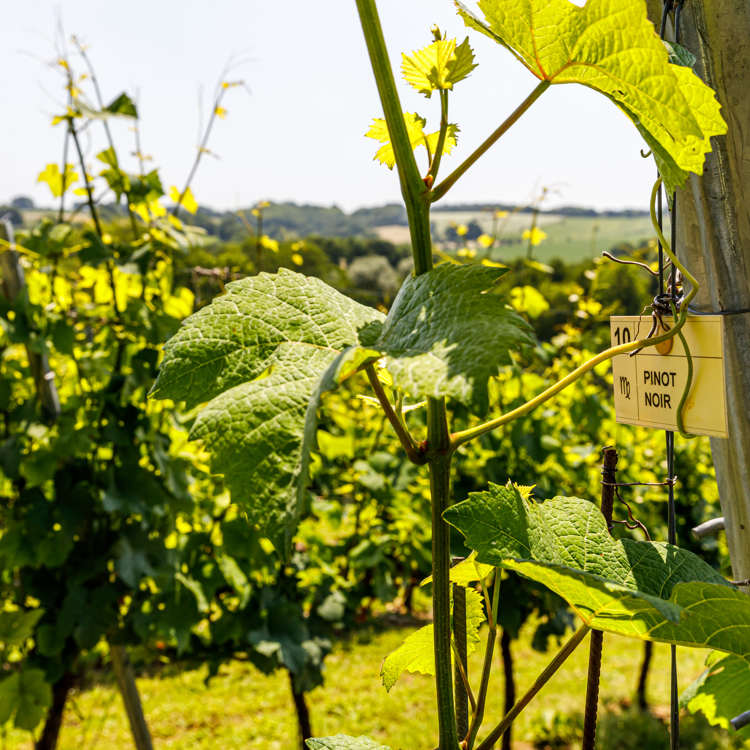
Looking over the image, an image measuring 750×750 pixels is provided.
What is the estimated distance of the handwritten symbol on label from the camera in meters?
0.87

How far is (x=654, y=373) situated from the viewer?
82 centimetres

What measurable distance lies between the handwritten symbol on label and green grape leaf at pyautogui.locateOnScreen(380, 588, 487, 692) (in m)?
0.38

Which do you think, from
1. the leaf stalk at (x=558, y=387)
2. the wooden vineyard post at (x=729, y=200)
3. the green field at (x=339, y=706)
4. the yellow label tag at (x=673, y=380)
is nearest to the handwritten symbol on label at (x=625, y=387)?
the yellow label tag at (x=673, y=380)

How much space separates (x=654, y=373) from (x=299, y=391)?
588 millimetres

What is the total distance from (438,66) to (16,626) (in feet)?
7.22

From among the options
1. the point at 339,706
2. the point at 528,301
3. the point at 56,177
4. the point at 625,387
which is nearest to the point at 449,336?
the point at 625,387

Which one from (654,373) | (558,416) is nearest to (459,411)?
(558,416)

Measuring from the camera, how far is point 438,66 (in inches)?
18.3

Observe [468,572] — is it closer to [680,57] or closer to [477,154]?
[477,154]

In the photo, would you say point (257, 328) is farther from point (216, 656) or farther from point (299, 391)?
point (216, 656)

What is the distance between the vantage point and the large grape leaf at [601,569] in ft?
1.44

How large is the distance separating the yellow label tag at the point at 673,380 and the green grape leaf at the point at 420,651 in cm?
34

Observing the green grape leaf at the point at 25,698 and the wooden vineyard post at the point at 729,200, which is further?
the green grape leaf at the point at 25,698

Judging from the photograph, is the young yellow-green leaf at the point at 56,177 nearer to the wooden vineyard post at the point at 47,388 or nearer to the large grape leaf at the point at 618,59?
the wooden vineyard post at the point at 47,388
